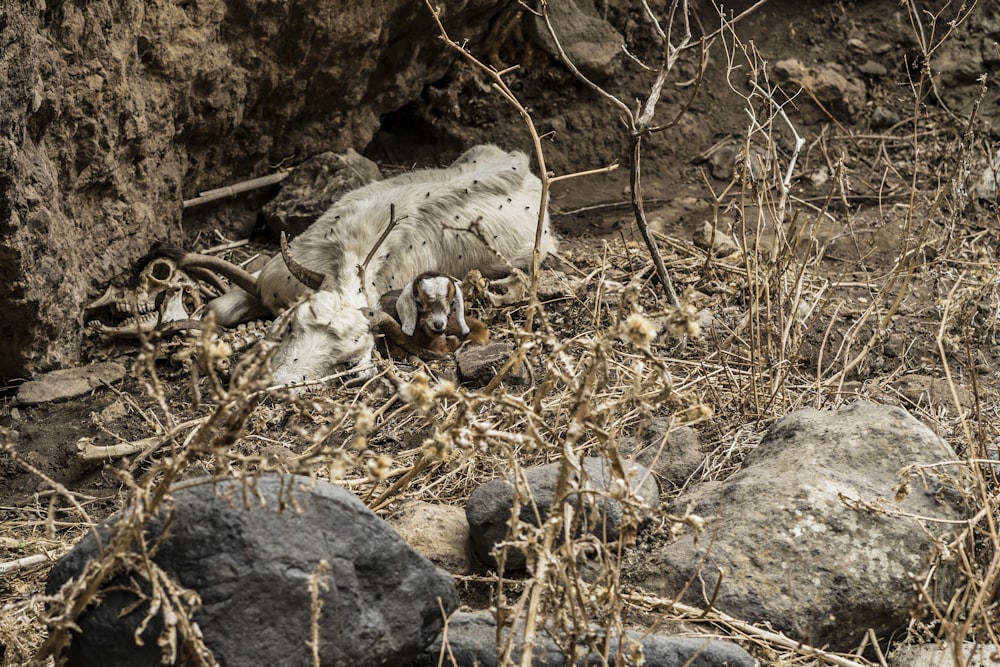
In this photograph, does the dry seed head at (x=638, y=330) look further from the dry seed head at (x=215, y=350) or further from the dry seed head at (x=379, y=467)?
the dry seed head at (x=215, y=350)

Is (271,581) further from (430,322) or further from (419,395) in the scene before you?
(430,322)

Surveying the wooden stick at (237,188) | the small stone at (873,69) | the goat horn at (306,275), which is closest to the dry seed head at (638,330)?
the goat horn at (306,275)

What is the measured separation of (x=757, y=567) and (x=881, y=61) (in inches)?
241

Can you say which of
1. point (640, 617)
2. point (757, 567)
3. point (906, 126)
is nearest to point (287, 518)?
point (640, 617)

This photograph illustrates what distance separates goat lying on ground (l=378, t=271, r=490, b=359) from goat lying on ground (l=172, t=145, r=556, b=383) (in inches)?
6.3

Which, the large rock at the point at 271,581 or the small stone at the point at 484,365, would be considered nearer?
the large rock at the point at 271,581

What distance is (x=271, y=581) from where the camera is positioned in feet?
8.13

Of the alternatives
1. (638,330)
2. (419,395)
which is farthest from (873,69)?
(419,395)

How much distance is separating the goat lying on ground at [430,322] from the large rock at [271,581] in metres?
2.67

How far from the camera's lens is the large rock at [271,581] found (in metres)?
2.44

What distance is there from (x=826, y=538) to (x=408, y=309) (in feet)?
8.97

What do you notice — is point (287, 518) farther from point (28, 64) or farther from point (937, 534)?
point (28, 64)

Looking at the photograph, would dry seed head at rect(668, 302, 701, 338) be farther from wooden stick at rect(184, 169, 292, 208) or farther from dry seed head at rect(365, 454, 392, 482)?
wooden stick at rect(184, 169, 292, 208)

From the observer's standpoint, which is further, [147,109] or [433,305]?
[147,109]
